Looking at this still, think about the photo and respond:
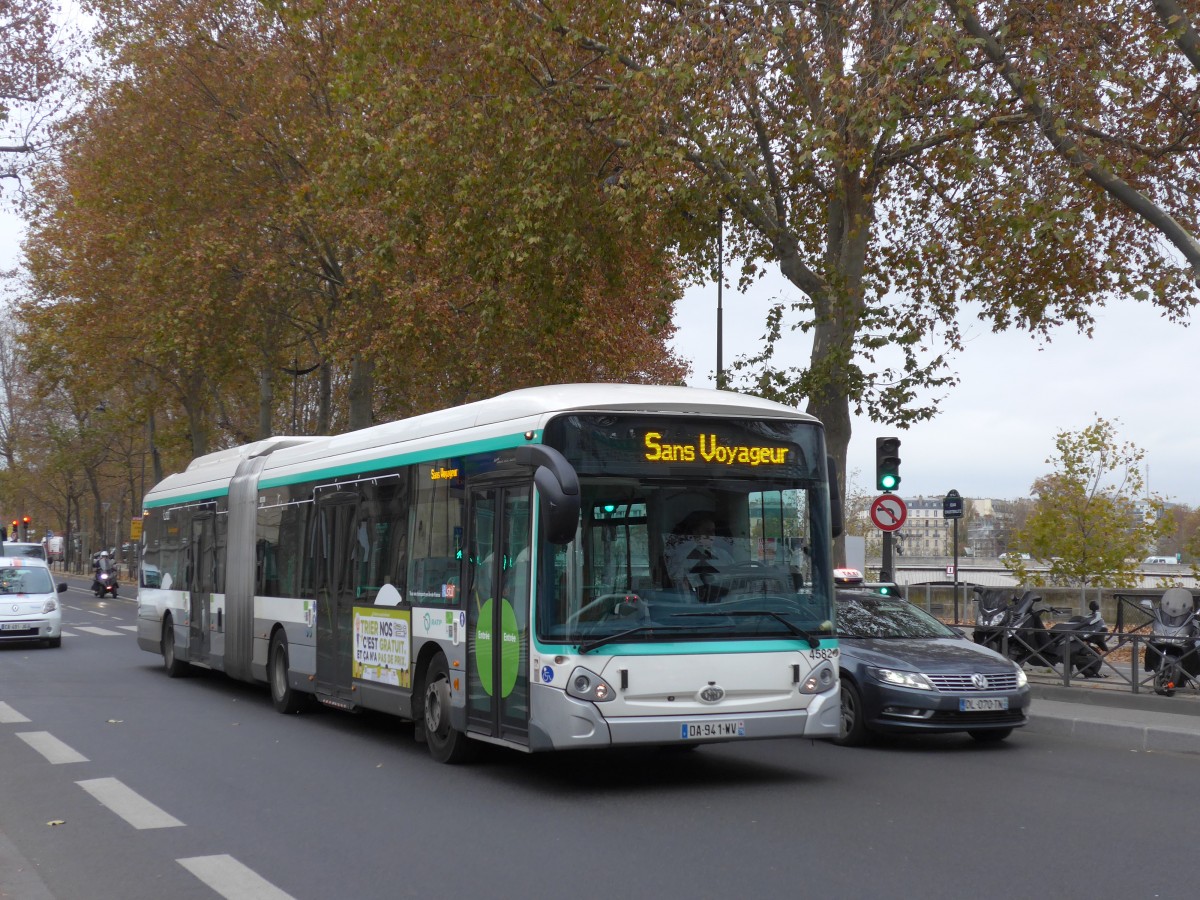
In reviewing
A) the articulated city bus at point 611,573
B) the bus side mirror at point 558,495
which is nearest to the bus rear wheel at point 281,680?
the articulated city bus at point 611,573

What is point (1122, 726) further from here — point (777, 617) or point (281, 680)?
point (281, 680)

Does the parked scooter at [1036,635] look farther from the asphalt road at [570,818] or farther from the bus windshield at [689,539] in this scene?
the bus windshield at [689,539]

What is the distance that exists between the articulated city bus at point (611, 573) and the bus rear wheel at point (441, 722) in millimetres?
23

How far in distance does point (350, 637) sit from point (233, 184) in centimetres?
2242

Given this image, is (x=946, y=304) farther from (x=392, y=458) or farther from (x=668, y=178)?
(x=392, y=458)

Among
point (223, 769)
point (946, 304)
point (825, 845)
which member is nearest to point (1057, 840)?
point (825, 845)

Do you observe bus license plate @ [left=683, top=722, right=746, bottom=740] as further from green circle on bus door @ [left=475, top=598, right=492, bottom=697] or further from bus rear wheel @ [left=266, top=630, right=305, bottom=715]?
bus rear wheel @ [left=266, top=630, right=305, bottom=715]

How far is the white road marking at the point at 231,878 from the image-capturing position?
6641 millimetres

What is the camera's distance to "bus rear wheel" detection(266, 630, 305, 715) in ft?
49.9

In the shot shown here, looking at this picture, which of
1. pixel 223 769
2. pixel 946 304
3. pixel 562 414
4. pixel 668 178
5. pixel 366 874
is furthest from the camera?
pixel 946 304

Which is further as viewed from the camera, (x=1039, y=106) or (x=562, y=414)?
(x=1039, y=106)

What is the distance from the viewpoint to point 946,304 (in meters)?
23.5

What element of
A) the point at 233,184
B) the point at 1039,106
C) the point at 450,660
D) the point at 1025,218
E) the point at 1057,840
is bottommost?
the point at 1057,840

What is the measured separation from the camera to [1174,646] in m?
15.4
